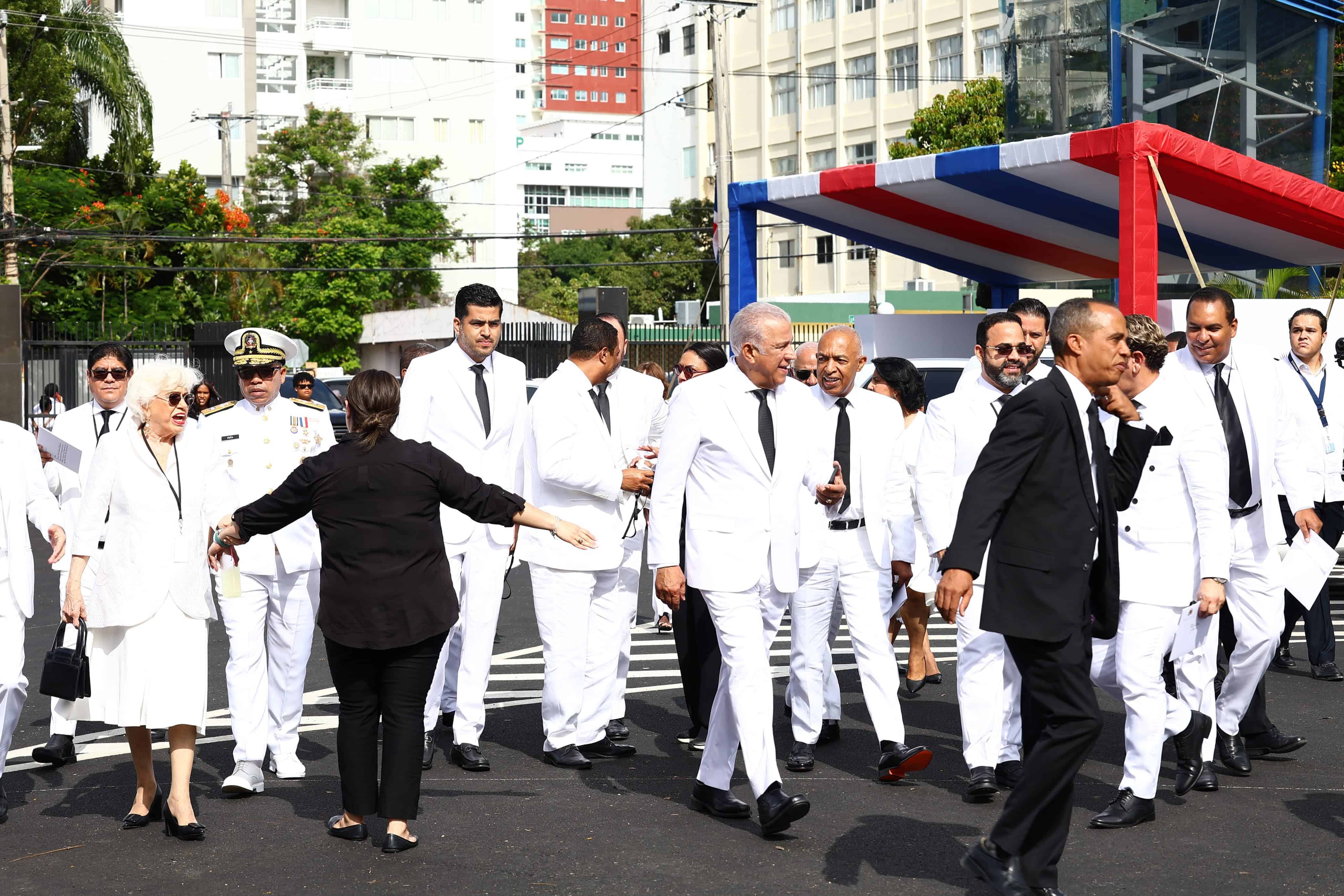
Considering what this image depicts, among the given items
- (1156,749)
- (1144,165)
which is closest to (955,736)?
(1156,749)

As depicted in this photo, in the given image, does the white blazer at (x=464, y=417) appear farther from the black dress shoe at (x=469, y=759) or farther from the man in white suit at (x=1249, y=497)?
the man in white suit at (x=1249, y=497)

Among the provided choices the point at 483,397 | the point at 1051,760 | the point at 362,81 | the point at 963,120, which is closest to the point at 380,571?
the point at 483,397

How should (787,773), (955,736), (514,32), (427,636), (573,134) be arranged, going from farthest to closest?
1. (514,32)
2. (573,134)
3. (955,736)
4. (787,773)
5. (427,636)

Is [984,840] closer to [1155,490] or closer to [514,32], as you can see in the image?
[1155,490]

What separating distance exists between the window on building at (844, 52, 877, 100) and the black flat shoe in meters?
60.0

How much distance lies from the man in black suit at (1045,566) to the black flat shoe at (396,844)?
6.92ft

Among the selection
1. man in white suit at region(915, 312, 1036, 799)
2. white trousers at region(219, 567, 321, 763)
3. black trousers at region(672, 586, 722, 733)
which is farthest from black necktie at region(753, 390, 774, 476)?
white trousers at region(219, 567, 321, 763)

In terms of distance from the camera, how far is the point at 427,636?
18.7 feet

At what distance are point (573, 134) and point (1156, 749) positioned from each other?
373 feet

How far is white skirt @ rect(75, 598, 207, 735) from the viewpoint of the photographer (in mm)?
5812

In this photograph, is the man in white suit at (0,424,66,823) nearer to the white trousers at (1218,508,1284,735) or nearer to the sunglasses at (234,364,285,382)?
the sunglasses at (234,364,285,382)

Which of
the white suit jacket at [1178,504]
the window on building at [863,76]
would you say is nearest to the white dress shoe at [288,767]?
the white suit jacket at [1178,504]

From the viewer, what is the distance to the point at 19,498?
6.34 metres

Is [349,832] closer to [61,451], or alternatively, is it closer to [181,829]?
[181,829]
